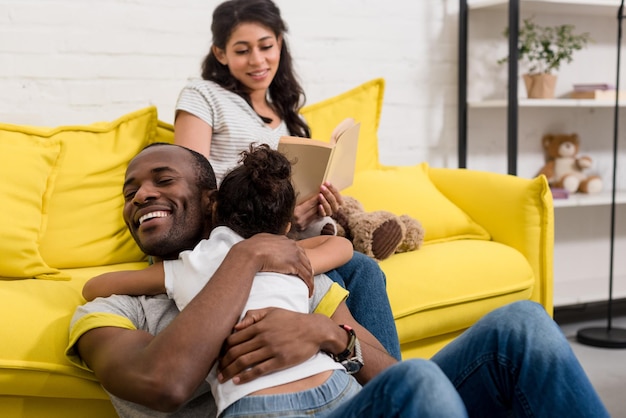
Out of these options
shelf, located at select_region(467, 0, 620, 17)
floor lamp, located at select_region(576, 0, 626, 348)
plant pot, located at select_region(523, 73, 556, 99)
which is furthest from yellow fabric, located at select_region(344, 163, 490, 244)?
shelf, located at select_region(467, 0, 620, 17)

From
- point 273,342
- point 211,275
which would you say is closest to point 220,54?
point 211,275

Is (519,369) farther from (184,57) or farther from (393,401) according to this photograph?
(184,57)

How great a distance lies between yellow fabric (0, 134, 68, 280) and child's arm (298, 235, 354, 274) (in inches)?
26.3

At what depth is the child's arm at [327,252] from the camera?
5.20 ft

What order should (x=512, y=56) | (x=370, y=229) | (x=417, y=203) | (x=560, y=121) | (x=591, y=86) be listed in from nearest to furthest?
(x=370, y=229)
(x=417, y=203)
(x=512, y=56)
(x=591, y=86)
(x=560, y=121)

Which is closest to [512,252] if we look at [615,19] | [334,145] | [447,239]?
[447,239]

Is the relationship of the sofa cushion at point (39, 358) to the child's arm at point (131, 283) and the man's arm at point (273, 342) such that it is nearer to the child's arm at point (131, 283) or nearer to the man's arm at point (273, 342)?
the child's arm at point (131, 283)

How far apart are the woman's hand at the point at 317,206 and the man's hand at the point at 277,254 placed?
0.56m

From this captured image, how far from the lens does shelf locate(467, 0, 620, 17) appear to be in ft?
10.2

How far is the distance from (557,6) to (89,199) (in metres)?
2.13

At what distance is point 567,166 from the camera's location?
11.1ft

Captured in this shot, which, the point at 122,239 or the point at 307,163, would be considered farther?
the point at 122,239

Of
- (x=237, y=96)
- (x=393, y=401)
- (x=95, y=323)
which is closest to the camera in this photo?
(x=393, y=401)

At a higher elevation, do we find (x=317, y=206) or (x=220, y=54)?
(x=220, y=54)
